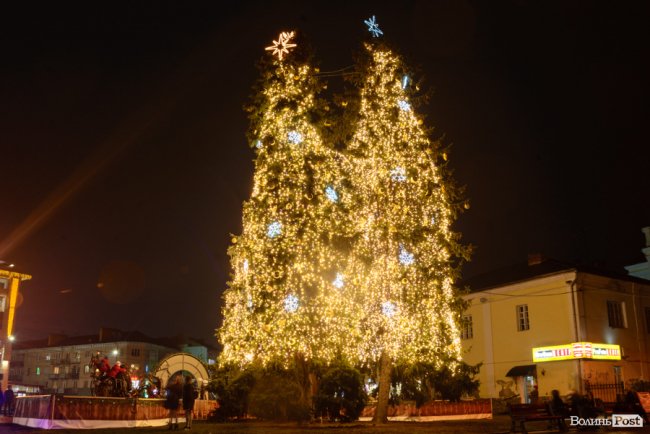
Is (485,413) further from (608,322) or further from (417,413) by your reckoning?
(608,322)

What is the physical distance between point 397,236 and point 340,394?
18.2 ft

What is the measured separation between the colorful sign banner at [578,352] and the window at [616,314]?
167 centimetres

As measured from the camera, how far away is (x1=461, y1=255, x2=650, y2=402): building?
117 feet

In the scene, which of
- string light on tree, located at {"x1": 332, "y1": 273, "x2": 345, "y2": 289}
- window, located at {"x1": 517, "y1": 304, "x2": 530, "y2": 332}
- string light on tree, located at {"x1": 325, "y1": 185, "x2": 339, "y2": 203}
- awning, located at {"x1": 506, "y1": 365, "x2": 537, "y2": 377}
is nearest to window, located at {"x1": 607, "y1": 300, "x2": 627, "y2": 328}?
window, located at {"x1": 517, "y1": 304, "x2": 530, "y2": 332}

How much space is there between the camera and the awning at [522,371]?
3733cm

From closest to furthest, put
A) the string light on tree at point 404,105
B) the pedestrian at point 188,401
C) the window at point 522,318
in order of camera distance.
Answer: the pedestrian at point 188,401
the string light on tree at point 404,105
the window at point 522,318

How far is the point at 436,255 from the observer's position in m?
22.6

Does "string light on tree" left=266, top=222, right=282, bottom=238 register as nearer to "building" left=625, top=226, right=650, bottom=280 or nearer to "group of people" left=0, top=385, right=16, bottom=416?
"group of people" left=0, top=385, right=16, bottom=416

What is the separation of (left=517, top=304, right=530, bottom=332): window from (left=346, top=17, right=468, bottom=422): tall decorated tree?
56.0 feet

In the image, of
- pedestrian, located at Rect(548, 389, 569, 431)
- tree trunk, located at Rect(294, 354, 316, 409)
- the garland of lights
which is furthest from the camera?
tree trunk, located at Rect(294, 354, 316, 409)

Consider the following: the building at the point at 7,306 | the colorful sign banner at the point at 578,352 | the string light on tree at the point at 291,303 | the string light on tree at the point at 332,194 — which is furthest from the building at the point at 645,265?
the building at the point at 7,306

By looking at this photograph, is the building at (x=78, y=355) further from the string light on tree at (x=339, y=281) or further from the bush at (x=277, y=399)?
the string light on tree at (x=339, y=281)

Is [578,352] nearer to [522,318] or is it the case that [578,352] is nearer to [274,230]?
[522,318]

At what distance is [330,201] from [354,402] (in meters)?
6.76
